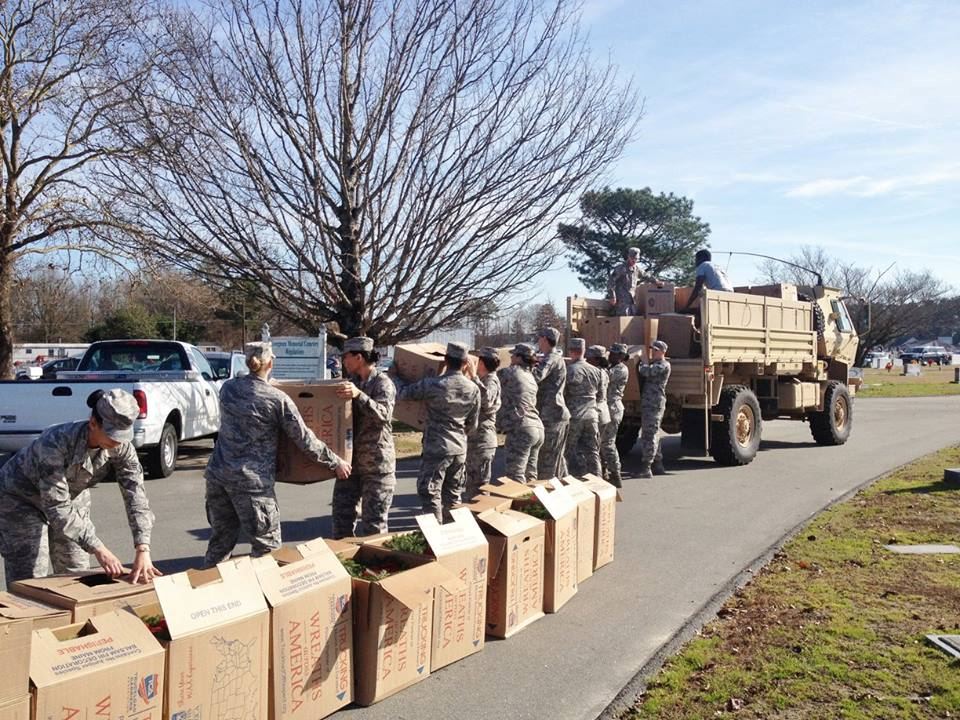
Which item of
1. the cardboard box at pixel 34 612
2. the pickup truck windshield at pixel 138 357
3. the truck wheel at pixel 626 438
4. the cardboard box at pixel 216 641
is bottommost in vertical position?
the truck wheel at pixel 626 438

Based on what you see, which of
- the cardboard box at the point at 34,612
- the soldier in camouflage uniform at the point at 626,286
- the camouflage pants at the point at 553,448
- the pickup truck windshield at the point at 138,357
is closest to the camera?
the cardboard box at the point at 34,612

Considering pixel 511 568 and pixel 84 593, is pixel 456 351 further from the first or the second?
pixel 84 593

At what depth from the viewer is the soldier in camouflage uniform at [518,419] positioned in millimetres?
8477

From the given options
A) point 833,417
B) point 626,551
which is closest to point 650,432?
point 626,551

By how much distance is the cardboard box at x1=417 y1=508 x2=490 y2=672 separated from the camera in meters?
4.49

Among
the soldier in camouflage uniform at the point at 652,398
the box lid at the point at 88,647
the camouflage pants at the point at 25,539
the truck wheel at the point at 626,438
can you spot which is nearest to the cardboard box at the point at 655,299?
the soldier in camouflage uniform at the point at 652,398

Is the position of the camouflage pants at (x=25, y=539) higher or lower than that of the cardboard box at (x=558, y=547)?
higher

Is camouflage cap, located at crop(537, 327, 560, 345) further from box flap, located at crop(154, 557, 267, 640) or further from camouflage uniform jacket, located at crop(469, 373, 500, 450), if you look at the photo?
box flap, located at crop(154, 557, 267, 640)

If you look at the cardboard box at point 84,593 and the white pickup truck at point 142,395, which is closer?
the cardboard box at point 84,593

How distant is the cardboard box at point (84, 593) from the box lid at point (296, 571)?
0.48 meters

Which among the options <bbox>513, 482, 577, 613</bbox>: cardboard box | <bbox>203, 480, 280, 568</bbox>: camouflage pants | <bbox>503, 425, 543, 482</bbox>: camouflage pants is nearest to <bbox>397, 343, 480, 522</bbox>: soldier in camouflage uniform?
<bbox>513, 482, 577, 613</bbox>: cardboard box

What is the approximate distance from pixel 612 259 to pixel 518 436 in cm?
3204

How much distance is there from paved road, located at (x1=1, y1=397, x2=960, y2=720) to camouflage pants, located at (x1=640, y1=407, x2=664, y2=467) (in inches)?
14.8

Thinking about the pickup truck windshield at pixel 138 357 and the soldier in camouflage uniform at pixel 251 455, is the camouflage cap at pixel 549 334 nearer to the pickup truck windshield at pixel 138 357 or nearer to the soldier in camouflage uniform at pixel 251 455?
the soldier in camouflage uniform at pixel 251 455
